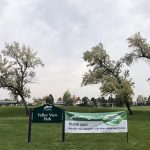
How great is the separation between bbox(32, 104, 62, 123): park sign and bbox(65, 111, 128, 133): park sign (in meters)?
0.41

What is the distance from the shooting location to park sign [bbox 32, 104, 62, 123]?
18.8 metres

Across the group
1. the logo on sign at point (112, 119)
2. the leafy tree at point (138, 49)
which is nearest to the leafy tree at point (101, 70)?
the leafy tree at point (138, 49)

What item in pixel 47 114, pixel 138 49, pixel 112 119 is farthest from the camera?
pixel 138 49

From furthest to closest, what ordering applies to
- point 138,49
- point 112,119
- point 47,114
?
point 138,49 → point 112,119 → point 47,114

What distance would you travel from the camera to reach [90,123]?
1891 centimetres

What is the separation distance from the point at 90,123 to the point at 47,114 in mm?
1940

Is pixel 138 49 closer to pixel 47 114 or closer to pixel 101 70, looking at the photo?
pixel 101 70

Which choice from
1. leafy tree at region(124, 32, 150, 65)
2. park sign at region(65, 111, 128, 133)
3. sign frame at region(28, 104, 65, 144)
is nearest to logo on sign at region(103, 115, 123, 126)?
park sign at region(65, 111, 128, 133)

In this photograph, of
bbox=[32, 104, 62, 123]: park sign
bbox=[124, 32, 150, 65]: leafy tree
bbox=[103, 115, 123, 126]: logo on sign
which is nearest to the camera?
bbox=[32, 104, 62, 123]: park sign

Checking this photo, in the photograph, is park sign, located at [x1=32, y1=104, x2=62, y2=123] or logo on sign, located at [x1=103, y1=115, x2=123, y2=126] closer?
park sign, located at [x1=32, y1=104, x2=62, y2=123]

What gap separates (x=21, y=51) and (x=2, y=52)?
2719 mm

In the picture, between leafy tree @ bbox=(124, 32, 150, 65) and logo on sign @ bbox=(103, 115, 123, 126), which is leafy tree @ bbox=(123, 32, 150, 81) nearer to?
leafy tree @ bbox=(124, 32, 150, 65)

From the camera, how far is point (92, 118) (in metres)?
18.9

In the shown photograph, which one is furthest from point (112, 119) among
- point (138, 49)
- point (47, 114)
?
point (138, 49)
